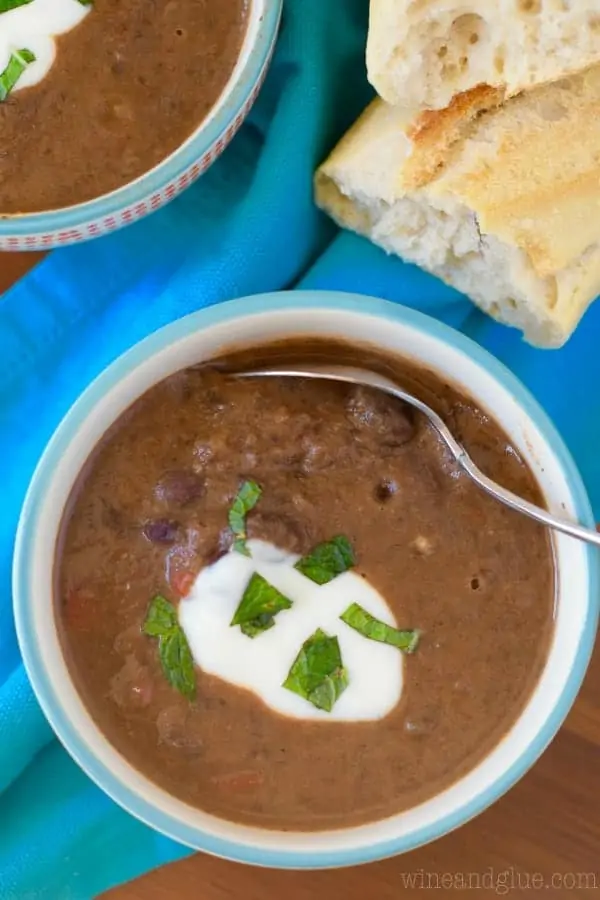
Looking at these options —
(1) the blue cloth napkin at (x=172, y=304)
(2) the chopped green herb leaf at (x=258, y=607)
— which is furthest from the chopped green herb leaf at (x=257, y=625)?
(1) the blue cloth napkin at (x=172, y=304)

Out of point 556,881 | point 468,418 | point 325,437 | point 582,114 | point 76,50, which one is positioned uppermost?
point 76,50

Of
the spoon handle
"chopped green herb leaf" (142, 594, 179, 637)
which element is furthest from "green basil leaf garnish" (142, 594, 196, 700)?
the spoon handle

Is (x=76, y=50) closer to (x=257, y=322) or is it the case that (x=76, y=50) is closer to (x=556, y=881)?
(x=257, y=322)

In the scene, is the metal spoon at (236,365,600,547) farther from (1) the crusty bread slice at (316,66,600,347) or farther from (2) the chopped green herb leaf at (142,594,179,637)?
(2) the chopped green herb leaf at (142,594,179,637)

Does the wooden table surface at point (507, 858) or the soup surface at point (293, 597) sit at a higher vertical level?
the soup surface at point (293, 597)

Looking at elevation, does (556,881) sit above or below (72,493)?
below

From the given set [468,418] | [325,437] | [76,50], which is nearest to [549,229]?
[468,418]

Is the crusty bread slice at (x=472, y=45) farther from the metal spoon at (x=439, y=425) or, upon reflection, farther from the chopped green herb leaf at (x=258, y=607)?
the chopped green herb leaf at (x=258, y=607)

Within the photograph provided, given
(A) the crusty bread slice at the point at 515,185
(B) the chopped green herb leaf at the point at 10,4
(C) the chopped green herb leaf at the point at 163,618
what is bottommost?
(C) the chopped green herb leaf at the point at 163,618
